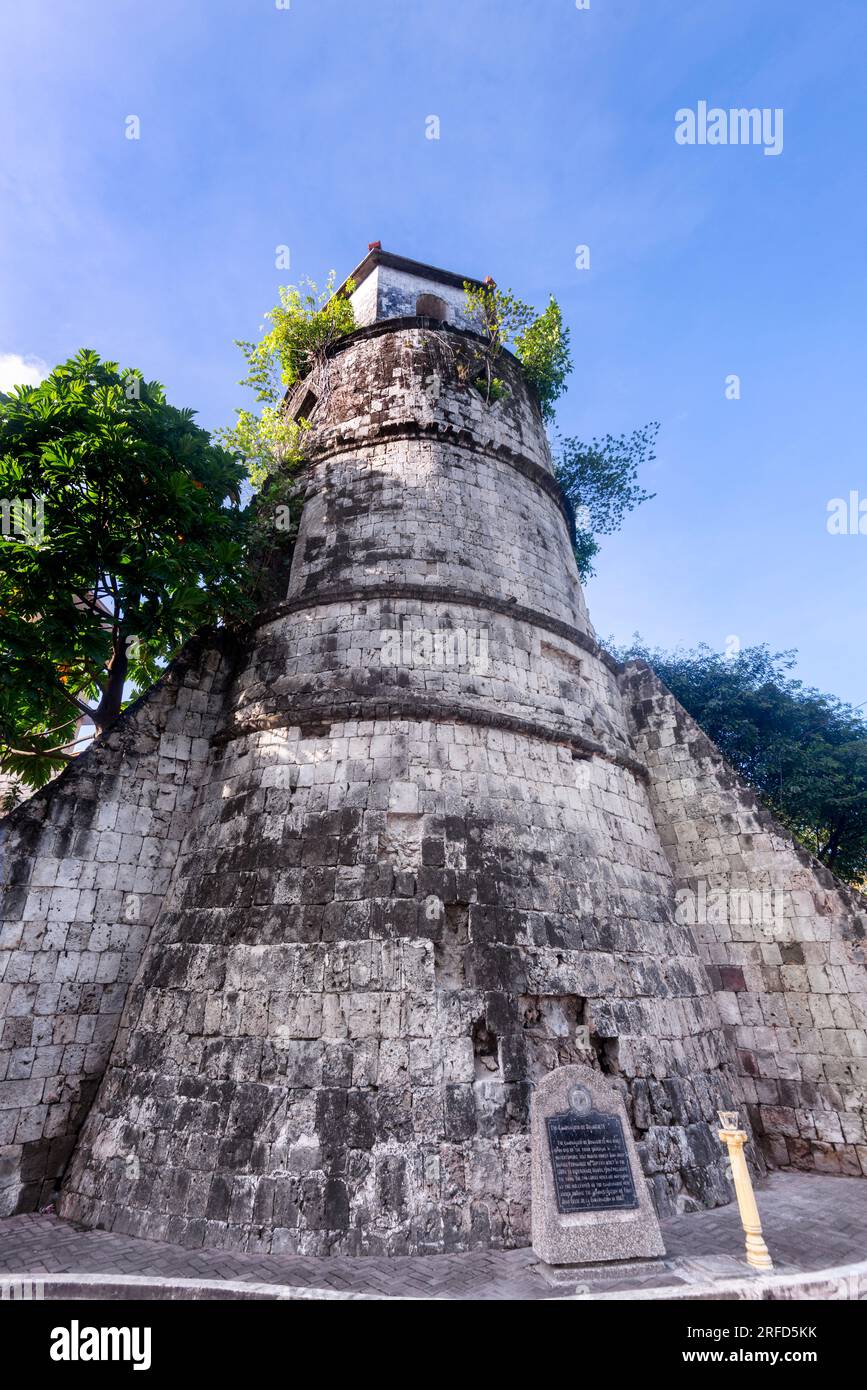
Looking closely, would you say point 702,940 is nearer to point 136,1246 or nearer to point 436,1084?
point 436,1084

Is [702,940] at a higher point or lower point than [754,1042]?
higher

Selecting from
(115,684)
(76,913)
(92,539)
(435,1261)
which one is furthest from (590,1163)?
(92,539)

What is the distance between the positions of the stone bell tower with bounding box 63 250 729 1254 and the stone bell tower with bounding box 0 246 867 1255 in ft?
0.11

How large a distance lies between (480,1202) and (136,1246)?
297 centimetres

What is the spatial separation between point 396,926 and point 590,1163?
2607 millimetres

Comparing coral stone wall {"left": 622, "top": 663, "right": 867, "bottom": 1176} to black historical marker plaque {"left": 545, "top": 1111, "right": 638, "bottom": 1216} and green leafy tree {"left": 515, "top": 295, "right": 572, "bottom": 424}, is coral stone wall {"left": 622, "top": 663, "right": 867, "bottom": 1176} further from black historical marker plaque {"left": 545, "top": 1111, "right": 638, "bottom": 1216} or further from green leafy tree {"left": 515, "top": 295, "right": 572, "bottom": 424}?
green leafy tree {"left": 515, "top": 295, "right": 572, "bottom": 424}

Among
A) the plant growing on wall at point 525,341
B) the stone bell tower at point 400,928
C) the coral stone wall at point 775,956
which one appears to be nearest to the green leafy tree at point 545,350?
the plant growing on wall at point 525,341

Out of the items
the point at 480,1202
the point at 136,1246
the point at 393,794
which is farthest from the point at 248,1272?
the point at 393,794

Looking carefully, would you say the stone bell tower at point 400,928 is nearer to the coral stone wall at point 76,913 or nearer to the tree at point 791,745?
the coral stone wall at point 76,913

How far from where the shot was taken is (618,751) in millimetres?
9781

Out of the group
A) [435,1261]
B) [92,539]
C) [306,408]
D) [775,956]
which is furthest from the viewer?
[306,408]

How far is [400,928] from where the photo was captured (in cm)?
651

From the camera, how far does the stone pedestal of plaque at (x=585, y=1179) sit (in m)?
4.89

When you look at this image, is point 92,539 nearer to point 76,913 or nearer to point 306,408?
point 76,913
